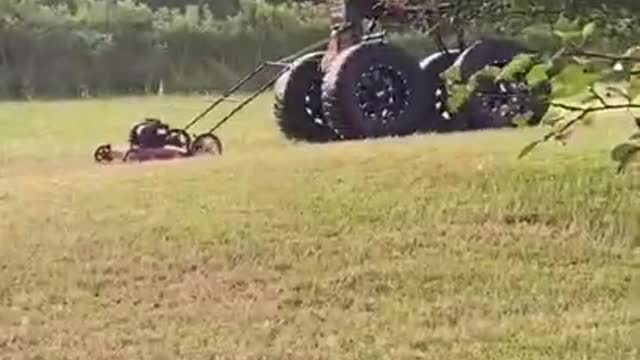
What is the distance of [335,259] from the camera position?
635 cm

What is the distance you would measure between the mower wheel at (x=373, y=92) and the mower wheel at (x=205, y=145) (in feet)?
3.10

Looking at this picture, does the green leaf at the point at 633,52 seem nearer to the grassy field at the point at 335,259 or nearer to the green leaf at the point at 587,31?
the green leaf at the point at 587,31

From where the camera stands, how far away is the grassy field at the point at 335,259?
5.40m

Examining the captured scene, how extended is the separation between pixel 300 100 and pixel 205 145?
1594 millimetres

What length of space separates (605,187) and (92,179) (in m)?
3.12

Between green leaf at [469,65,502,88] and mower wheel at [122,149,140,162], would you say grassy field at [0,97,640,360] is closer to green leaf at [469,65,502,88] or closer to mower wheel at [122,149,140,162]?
mower wheel at [122,149,140,162]

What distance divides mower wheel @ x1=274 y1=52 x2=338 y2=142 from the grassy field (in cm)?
445

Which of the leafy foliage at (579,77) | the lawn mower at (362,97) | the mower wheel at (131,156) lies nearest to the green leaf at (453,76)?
the leafy foliage at (579,77)

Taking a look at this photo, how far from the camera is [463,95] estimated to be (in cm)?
183

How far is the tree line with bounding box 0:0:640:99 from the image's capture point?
27750 millimetres

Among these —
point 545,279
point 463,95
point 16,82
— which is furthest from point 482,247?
point 16,82

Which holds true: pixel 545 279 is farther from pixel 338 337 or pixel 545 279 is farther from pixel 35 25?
pixel 35 25

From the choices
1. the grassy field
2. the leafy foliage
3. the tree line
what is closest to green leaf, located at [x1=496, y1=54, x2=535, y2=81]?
the leafy foliage

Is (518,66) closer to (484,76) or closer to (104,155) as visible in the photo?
(484,76)
